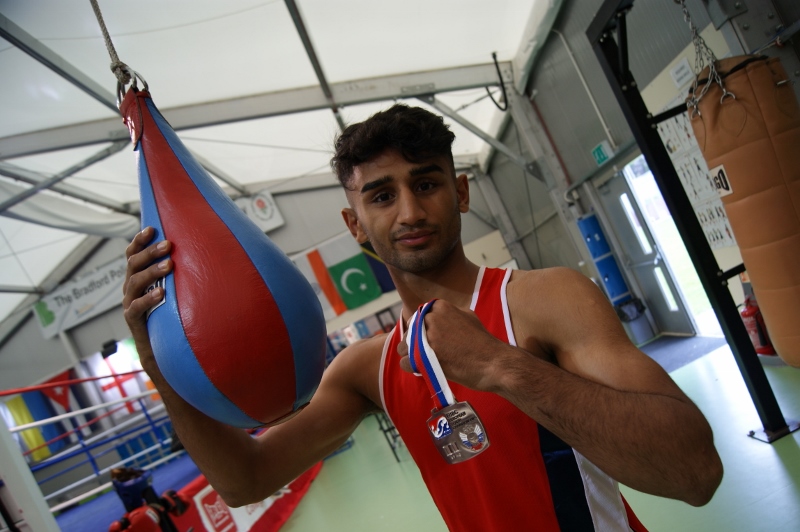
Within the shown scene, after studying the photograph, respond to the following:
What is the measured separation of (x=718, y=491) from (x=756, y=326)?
147 cm

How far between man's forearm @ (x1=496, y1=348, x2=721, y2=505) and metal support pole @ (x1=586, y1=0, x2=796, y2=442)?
2.04 m

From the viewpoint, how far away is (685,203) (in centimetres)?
246

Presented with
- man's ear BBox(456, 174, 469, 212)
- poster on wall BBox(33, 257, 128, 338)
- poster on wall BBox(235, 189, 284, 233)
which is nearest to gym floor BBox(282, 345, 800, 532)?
man's ear BBox(456, 174, 469, 212)

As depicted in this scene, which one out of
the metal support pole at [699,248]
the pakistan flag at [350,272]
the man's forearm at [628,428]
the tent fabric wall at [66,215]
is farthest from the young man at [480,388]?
the pakistan flag at [350,272]

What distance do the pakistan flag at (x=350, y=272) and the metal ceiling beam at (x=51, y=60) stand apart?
15.8 ft

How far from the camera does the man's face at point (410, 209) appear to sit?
1.03 metres

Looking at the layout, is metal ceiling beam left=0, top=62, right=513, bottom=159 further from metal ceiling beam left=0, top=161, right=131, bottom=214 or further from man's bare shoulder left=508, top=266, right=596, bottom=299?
man's bare shoulder left=508, top=266, right=596, bottom=299

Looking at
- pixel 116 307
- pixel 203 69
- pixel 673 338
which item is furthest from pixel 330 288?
pixel 673 338

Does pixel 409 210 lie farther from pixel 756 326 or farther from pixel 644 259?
pixel 644 259

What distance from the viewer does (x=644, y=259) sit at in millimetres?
5371

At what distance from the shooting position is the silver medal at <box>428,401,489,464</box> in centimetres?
71

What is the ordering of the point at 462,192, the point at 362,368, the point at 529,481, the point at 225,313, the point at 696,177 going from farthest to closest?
1. the point at 696,177
2. the point at 362,368
3. the point at 462,192
4. the point at 529,481
5. the point at 225,313

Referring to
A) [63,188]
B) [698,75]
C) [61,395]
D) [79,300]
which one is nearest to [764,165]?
[698,75]

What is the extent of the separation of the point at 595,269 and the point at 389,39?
10.9 feet
